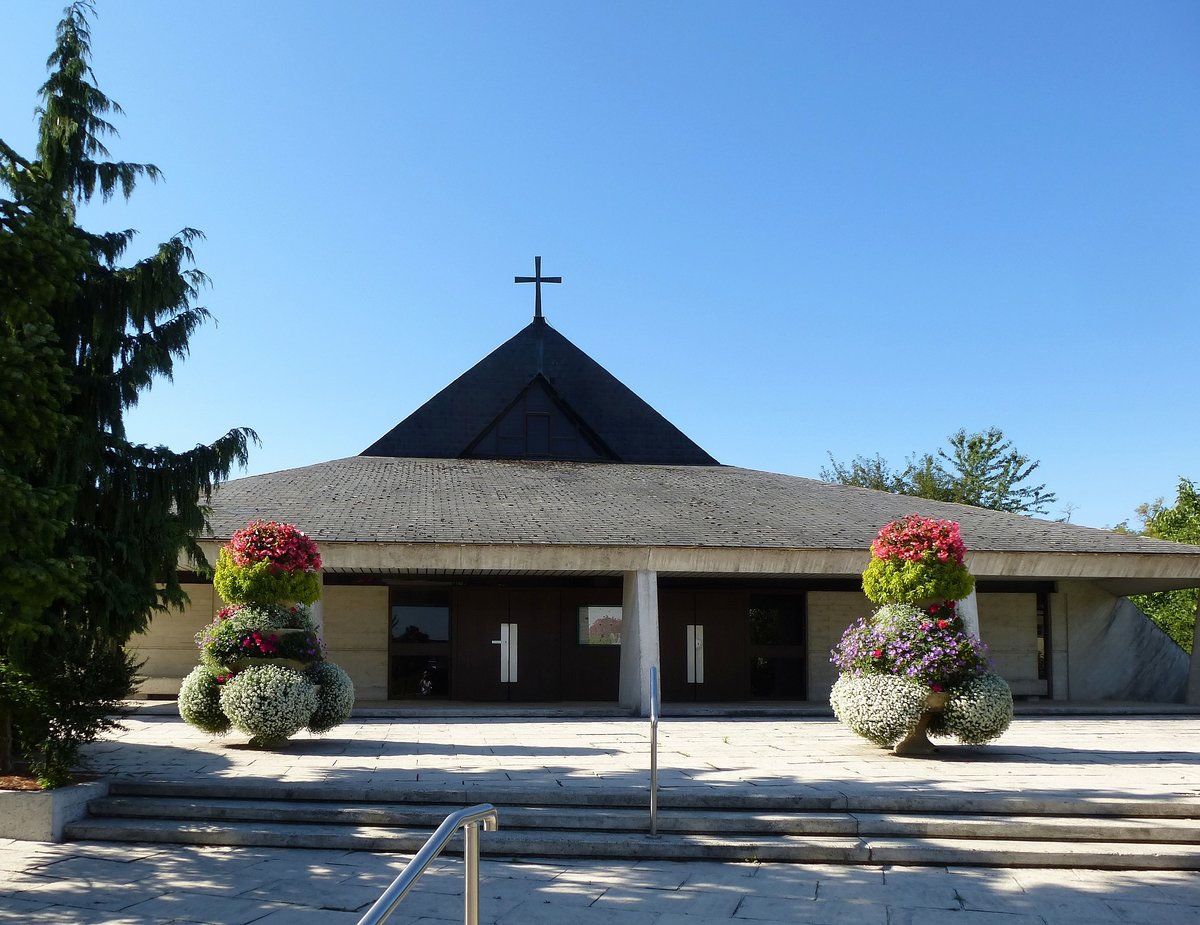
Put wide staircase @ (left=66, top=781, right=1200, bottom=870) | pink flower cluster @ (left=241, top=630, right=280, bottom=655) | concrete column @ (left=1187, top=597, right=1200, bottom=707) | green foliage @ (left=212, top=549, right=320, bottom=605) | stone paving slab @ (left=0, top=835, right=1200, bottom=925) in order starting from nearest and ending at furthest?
stone paving slab @ (left=0, top=835, right=1200, bottom=925) < wide staircase @ (left=66, top=781, right=1200, bottom=870) < pink flower cluster @ (left=241, top=630, right=280, bottom=655) < green foliage @ (left=212, top=549, right=320, bottom=605) < concrete column @ (left=1187, top=597, right=1200, bottom=707)

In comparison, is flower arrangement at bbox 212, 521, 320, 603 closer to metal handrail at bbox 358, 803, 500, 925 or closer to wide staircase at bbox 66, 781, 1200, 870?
wide staircase at bbox 66, 781, 1200, 870

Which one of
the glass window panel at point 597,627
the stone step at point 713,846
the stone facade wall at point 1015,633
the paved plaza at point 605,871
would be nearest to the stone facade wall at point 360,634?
the glass window panel at point 597,627

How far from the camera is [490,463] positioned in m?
25.8

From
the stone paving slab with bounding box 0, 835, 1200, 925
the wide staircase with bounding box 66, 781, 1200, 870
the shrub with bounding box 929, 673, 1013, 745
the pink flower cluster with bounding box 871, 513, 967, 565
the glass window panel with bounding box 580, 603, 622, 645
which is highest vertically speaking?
the pink flower cluster with bounding box 871, 513, 967, 565

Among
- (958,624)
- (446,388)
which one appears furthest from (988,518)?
(446,388)

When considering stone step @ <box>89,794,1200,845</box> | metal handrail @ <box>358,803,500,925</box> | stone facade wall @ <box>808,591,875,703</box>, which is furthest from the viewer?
stone facade wall @ <box>808,591,875,703</box>

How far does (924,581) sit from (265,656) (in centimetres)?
775

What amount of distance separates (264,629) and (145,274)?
449cm

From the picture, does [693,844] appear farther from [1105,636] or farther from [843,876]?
[1105,636]

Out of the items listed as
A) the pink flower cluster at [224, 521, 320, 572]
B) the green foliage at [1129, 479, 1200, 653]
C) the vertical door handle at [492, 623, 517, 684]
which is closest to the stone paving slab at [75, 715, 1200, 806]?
the pink flower cluster at [224, 521, 320, 572]

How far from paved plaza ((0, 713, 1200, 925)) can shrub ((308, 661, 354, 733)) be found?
1.09 ft

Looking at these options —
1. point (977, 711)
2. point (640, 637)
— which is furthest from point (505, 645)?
point (977, 711)

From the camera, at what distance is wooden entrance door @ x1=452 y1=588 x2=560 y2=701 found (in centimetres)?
2180

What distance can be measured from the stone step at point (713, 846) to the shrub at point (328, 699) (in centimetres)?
382
